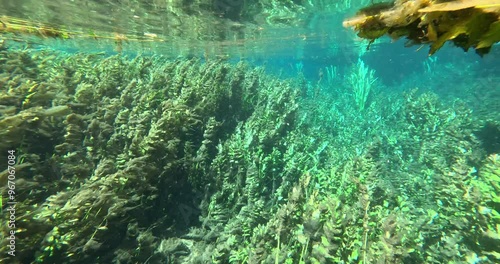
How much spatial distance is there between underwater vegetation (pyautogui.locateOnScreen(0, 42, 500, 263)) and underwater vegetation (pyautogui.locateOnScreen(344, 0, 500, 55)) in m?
3.40

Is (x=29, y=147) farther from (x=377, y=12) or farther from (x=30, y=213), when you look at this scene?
(x=377, y=12)

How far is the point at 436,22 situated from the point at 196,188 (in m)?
5.72

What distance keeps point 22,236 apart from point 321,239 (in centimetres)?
424

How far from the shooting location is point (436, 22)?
1154mm

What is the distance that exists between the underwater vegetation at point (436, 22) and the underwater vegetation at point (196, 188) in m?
3.40

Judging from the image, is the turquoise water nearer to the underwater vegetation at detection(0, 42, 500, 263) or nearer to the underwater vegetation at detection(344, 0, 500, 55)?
the underwater vegetation at detection(0, 42, 500, 263)

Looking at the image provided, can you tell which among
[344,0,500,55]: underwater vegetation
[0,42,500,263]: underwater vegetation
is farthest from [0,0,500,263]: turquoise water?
[344,0,500,55]: underwater vegetation

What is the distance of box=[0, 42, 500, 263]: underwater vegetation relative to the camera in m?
4.07

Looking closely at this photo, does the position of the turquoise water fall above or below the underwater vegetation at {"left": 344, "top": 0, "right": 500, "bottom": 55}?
below

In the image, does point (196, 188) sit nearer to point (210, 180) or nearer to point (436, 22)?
point (210, 180)

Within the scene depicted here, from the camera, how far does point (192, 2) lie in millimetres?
13016

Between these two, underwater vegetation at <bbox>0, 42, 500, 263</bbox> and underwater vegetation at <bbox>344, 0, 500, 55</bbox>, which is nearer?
underwater vegetation at <bbox>344, 0, 500, 55</bbox>

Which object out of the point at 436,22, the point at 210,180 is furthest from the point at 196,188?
the point at 436,22

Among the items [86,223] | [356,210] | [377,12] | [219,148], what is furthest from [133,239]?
[377,12]
